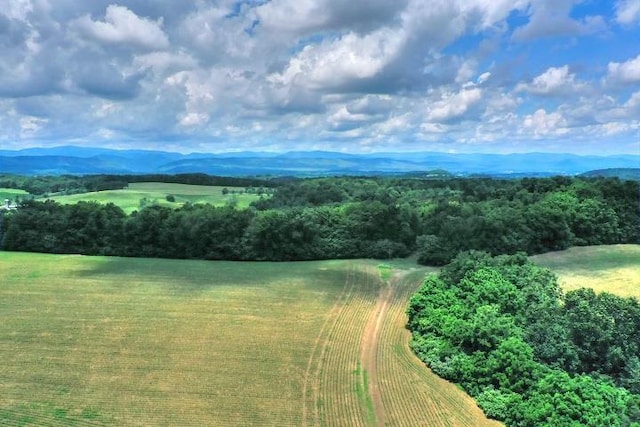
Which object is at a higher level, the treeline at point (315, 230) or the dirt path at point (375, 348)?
the treeline at point (315, 230)

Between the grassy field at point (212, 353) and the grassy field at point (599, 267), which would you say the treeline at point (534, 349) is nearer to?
the grassy field at point (212, 353)

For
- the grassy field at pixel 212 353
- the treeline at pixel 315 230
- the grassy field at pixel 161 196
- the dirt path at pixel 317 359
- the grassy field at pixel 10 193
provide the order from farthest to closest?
the grassy field at pixel 10 193 → the grassy field at pixel 161 196 → the treeline at pixel 315 230 → the dirt path at pixel 317 359 → the grassy field at pixel 212 353

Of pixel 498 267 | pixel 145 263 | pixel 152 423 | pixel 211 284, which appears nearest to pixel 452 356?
pixel 498 267

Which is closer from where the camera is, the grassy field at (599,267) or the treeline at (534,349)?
the treeline at (534,349)

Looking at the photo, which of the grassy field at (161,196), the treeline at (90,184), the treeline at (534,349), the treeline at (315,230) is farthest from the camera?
the treeline at (90,184)

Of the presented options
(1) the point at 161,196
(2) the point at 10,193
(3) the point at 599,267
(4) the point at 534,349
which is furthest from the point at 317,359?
(2) the point at 10,193

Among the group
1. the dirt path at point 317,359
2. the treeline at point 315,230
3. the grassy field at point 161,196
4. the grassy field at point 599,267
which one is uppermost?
the grassy field at point 161,196

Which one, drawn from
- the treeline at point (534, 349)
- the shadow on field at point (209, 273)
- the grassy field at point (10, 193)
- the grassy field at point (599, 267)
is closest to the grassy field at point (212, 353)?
the shadow on field at point (209, 273)
